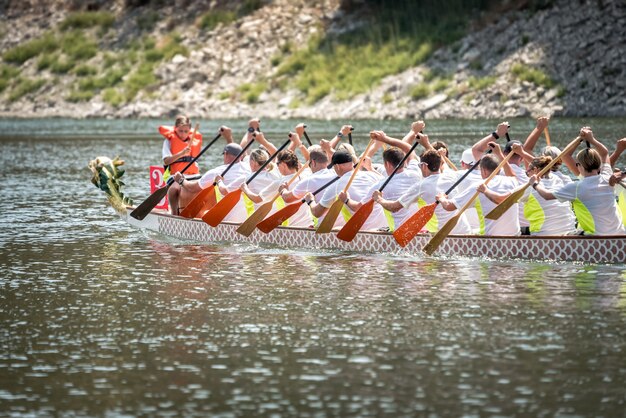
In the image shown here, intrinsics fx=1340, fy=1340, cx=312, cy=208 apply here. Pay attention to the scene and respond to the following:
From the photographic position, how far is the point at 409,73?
58094mm

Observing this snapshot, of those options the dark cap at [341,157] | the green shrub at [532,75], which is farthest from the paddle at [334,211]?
the green shrub at [532,75]

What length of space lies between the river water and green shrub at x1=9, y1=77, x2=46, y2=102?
51068mm

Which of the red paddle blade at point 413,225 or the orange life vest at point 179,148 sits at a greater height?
the orange life vest at point 179,148

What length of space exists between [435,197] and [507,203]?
102 centimetres

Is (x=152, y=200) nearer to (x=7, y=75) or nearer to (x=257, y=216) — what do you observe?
(x=257, y=216)

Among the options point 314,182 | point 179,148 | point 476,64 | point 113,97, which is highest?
point 179,148

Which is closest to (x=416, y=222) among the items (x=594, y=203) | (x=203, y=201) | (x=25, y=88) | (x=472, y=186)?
(x=472, y=186)

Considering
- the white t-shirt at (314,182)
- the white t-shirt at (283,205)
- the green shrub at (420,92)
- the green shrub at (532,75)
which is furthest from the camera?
the green shrub at (420,92)

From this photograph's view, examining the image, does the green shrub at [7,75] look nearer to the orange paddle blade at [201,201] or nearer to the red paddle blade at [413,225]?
the orange paddle blade at [201,201]

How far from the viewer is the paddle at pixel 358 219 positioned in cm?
1828

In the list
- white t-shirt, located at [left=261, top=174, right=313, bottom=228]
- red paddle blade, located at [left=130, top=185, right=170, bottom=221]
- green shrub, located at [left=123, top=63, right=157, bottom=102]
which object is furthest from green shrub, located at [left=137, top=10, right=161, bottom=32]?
white t-shirt, located at [left=261, top=174, right=313, bottom=228]

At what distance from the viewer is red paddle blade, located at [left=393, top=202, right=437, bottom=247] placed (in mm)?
17703

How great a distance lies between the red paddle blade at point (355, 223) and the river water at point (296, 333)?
27cm

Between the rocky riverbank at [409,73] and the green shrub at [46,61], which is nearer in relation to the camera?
the rocky riverbank at [409,73]
